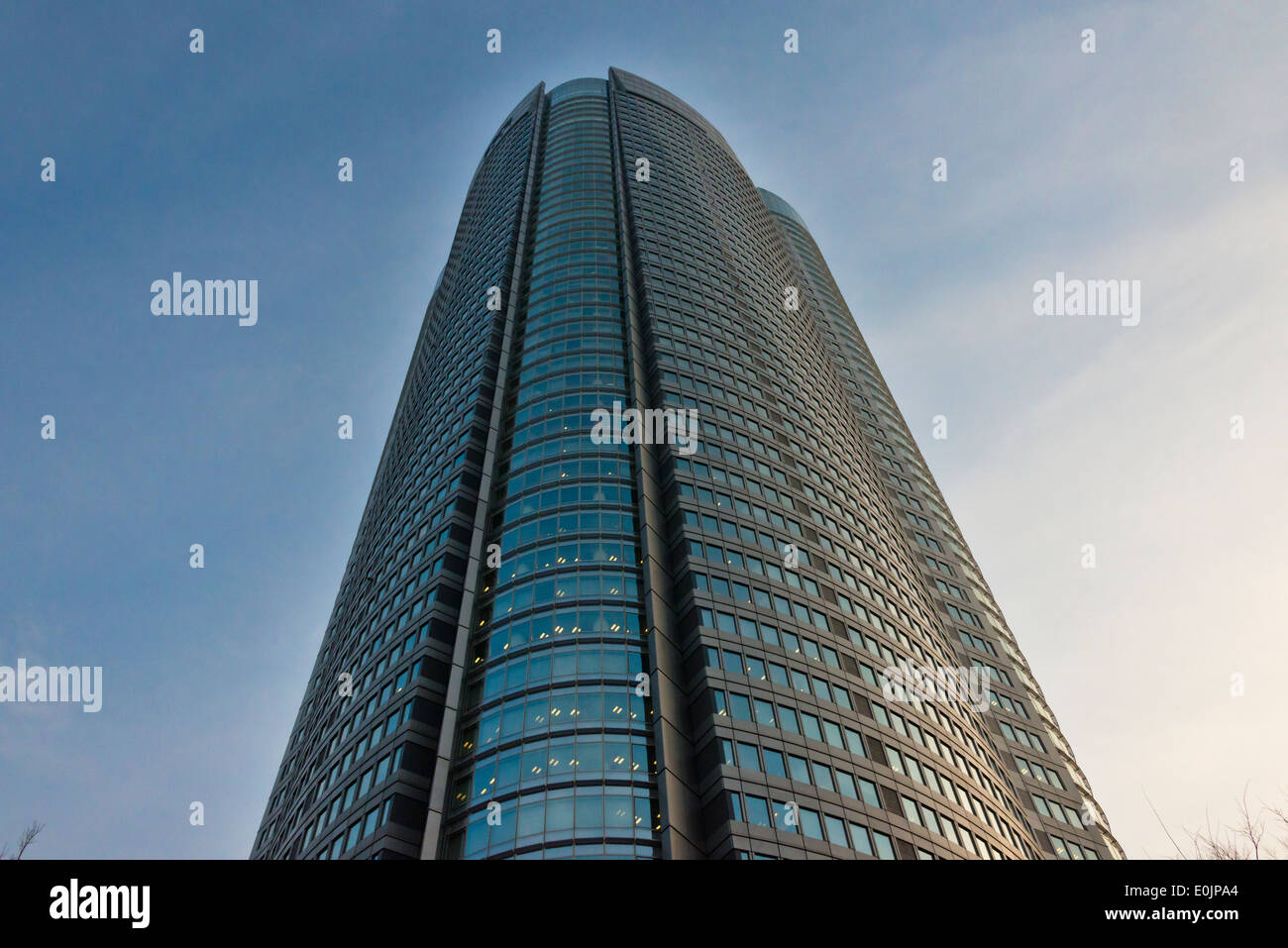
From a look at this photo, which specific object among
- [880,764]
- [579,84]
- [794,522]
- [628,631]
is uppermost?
[579,84]

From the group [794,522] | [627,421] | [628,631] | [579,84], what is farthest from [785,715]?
[579,84]

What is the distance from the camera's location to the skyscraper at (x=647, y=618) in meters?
46.1

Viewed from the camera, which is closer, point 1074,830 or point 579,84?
point 1074,830

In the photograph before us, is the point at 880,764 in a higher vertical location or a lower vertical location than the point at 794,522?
lower

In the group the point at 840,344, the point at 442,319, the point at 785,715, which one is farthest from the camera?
the point at 840,344

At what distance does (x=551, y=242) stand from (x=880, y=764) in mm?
67982

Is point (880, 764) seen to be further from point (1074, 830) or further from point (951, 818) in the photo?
point (1074, 830)

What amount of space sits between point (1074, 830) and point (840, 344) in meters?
82.9

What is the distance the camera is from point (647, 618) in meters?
54.2

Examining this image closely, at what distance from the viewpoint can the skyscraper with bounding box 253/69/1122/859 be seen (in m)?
46.1
